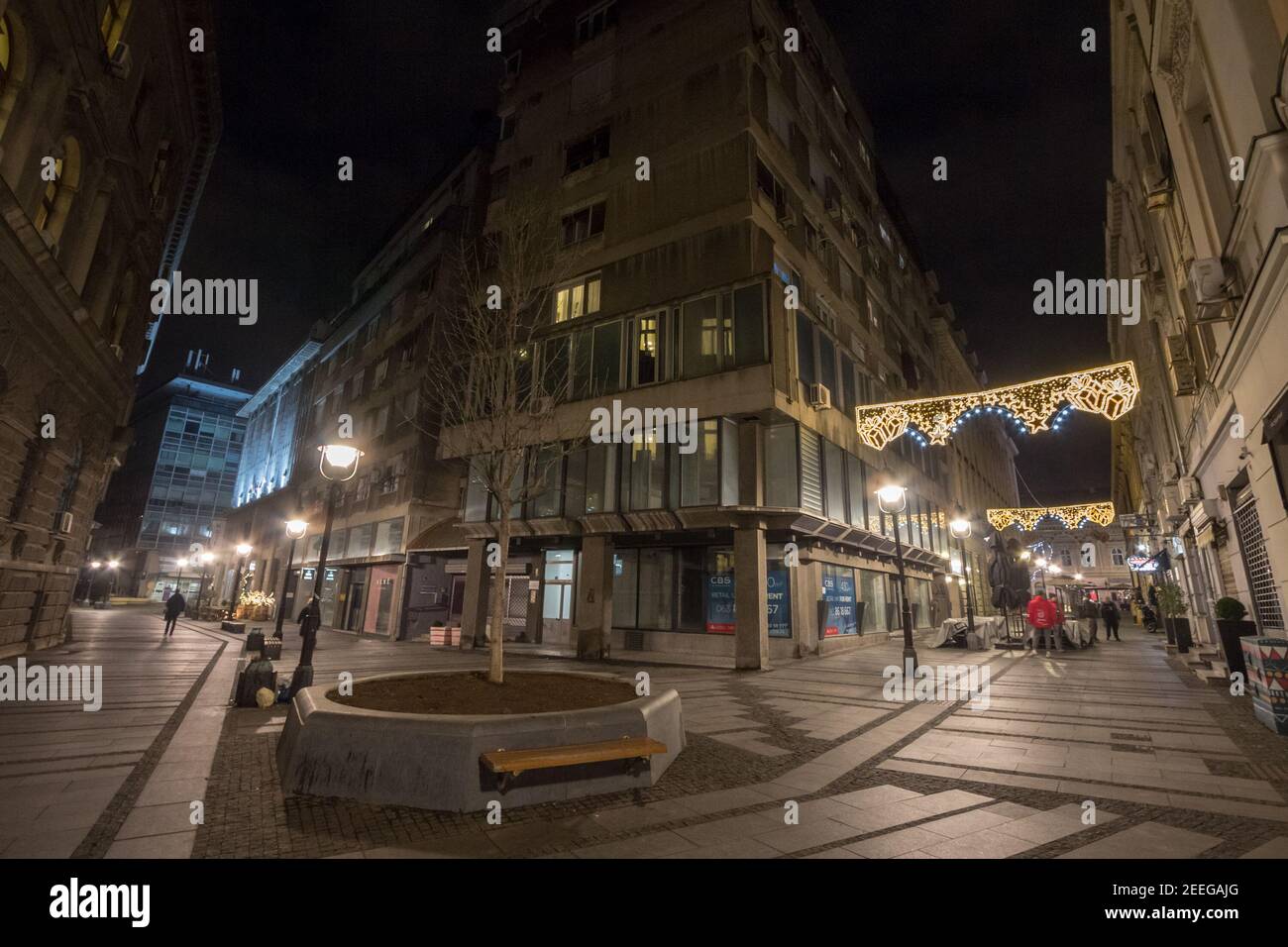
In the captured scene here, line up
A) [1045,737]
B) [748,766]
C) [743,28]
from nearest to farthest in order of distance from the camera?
[748,766] < [1045,737] < [743,28]

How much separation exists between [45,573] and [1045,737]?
2314cm

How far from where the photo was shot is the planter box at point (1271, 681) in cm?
756

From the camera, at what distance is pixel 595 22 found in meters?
26.3

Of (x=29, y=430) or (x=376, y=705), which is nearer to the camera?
(x=376, y=705)

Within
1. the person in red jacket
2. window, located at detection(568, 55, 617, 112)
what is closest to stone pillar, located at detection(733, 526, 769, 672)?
the person in red jacket

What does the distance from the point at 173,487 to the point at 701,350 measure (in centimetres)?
8667

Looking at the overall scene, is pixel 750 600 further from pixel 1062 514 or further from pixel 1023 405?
pixel 1062 514

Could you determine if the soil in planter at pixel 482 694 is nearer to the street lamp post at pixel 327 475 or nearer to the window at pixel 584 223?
the street lamp post at pixel 327 475

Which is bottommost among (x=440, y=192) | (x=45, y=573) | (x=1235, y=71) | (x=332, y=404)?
(x=45, y=573)

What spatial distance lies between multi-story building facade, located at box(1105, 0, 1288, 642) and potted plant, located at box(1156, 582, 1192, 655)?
46 centimetres

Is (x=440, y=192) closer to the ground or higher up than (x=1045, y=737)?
higher up
